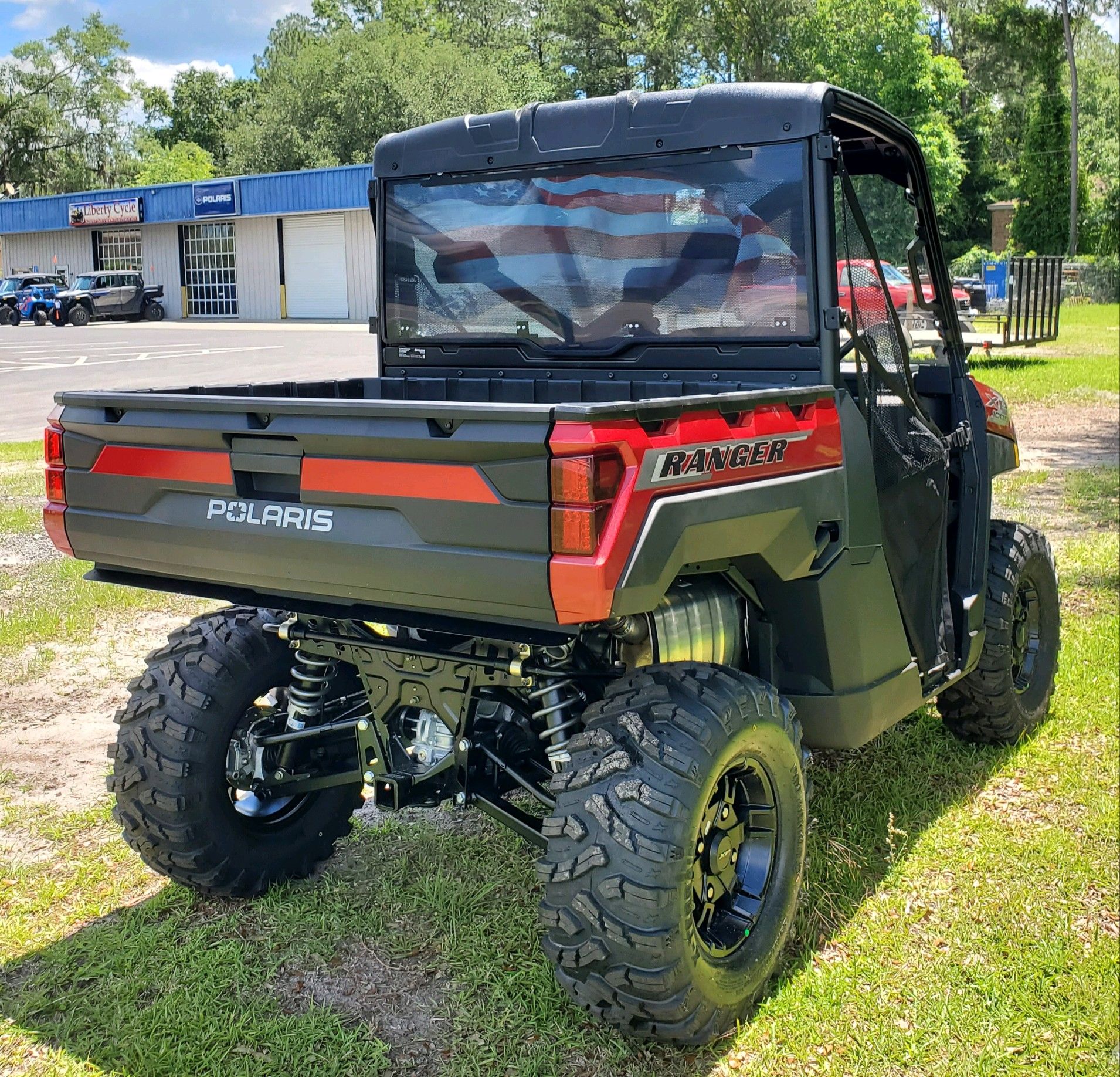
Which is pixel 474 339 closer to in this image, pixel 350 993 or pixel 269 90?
pixel 350 993

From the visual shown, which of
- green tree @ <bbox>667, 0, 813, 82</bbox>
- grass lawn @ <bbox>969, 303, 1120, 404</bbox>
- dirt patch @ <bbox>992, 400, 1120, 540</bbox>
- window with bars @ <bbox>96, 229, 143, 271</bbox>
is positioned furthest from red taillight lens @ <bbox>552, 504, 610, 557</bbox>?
window with bars @ <bbox>96, 229, 143, 271</bbox>

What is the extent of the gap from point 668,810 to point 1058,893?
5.45 feet

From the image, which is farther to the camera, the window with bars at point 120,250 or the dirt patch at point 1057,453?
the window with bars at point 120,250

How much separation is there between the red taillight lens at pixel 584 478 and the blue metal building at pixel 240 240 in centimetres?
3696

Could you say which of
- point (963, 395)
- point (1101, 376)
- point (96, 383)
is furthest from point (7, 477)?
point (1101, 376)

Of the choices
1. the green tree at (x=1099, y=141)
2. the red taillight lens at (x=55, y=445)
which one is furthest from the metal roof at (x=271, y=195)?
the red taillight lens at (x=55, y=445)

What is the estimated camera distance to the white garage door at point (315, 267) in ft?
135

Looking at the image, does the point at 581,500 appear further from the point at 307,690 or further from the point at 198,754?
the point at 198,754

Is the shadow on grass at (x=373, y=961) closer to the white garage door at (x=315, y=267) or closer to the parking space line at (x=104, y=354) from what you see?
the parking space line at (x=104, y=354)

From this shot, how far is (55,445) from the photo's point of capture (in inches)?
131

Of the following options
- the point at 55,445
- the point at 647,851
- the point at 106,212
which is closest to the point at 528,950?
the point at 647,851

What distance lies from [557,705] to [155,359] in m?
21.7

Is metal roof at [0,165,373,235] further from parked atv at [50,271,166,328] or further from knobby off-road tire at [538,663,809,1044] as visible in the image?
knobby off-road tire at [538,663,809,1044]

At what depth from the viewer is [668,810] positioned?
2.76 meters
